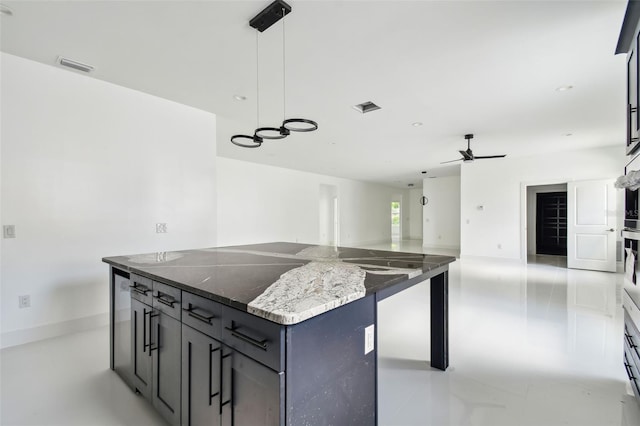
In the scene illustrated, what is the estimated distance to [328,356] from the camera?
115 cm

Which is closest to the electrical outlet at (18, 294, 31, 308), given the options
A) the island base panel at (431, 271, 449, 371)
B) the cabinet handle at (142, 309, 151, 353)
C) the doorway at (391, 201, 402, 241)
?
the cabinet handle at (142, 309, 151, 353)

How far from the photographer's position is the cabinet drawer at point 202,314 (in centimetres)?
126

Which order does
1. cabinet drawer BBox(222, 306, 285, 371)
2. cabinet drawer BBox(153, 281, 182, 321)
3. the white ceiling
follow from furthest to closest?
1. the white ceiling
2. cabinet drawer BBox(153, 281, 182, 321)
3. cabinet drawer BBox(222, 306, 285, 371)

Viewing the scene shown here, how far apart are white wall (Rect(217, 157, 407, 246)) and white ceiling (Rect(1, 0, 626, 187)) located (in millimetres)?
3018

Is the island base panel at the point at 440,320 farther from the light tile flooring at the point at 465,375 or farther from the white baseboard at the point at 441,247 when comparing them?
the white baseboard at the point at 441,247

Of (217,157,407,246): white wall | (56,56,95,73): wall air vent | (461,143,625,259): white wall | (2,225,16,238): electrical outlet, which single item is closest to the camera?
(2,225,16,238): electrical outlet

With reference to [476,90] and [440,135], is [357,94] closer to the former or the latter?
[476,90]

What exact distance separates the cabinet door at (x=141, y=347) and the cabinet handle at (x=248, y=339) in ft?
2.79

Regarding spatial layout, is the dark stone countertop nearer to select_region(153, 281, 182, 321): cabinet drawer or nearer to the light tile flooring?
select_region(153, 281, 182, 321): cabinet drawer

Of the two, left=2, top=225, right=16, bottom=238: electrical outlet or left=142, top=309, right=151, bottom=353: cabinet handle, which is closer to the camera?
left=142, top=309, right=151, bottom=353: cabinet handle

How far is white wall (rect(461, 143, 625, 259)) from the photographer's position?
613cm

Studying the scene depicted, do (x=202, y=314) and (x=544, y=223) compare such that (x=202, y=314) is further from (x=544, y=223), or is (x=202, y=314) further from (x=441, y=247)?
(x=544, y=223)

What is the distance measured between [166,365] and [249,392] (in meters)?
0.75

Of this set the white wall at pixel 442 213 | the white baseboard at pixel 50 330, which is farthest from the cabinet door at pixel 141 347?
the white wall at pixel 442 213
